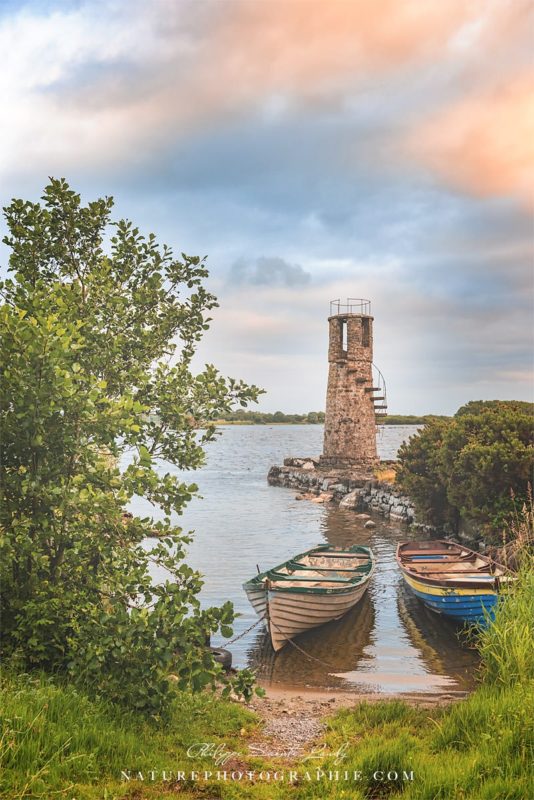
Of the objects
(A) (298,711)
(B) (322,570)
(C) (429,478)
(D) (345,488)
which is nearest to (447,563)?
(B) (322,570)

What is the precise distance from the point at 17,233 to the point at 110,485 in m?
3.77

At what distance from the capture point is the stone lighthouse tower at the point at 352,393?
4319cm

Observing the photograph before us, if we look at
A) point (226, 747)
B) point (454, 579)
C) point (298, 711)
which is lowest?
point (298, 711)

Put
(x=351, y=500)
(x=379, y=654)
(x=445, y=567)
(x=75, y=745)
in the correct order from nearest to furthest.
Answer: (x=75, y=745), (x=379, y=654), (x=445, y=567), (x=351, y=500)

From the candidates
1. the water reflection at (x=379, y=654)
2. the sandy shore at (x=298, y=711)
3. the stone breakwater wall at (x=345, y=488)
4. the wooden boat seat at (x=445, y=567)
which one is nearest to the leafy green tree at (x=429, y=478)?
the stone breakwater wall at (x=345, y=488)

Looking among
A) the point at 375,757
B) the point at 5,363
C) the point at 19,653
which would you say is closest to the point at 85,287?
the point at 5,363

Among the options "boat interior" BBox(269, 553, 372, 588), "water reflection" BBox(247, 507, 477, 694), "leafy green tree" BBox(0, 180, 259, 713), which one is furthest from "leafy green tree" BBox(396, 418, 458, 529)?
"leafy green tree" BBox(0, 180, 259, 713)

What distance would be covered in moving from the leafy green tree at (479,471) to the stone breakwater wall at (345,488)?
2.52 m

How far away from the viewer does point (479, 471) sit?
20844 millimetres

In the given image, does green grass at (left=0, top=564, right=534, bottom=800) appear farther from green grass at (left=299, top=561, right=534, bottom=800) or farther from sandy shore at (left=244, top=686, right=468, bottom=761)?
sandy shore at (left=244, top=686, right=468, bottom=761)

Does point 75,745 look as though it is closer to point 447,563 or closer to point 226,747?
point 226,747

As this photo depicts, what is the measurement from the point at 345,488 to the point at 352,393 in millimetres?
6866

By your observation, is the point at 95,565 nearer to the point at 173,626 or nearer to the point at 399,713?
the point at 173,626

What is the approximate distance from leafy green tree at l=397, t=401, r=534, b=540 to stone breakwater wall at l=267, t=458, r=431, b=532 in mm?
2522
